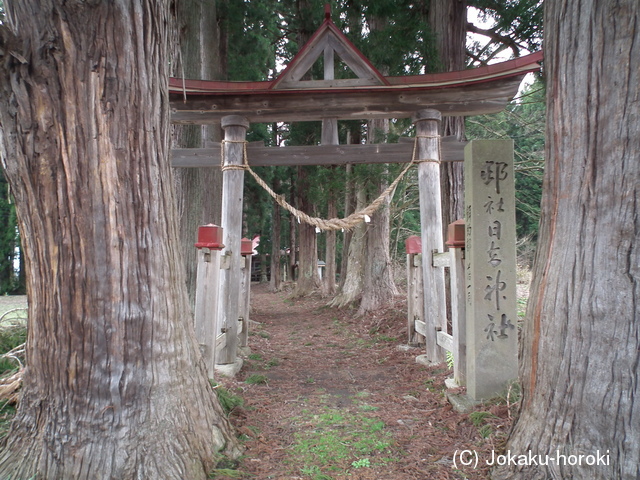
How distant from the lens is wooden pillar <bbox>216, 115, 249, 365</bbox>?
5.18 m

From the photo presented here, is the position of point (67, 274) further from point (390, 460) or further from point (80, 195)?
point (390, 460)

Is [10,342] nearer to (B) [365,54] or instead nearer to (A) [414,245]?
(A) [414,245]

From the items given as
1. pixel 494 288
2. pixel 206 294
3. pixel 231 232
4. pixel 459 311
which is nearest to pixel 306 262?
pixel 231 232

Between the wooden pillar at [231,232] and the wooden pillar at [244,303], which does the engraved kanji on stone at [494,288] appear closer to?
the wooden pillar at [231,232]

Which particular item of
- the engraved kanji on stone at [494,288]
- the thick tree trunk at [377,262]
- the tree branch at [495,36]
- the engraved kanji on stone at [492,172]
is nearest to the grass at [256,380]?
the engraved kanji on stone at [494,288]

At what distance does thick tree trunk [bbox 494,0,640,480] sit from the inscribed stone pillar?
41.9 inches

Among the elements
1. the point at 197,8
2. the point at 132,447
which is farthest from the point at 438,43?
the point at 132,447

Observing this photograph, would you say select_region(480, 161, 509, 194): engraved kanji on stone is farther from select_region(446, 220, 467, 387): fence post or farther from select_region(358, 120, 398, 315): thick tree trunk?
select_region(358, 120, 398, 315): thick tree trunk

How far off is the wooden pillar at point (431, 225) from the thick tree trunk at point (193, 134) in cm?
350

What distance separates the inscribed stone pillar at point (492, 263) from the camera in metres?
3.46

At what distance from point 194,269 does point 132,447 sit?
195 inches

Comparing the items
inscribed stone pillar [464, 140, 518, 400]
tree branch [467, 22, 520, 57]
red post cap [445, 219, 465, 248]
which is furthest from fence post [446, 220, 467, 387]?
tree branch [467, 22, 520, 57]

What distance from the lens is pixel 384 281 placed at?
30.2 ft

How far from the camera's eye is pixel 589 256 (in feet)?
6.88
